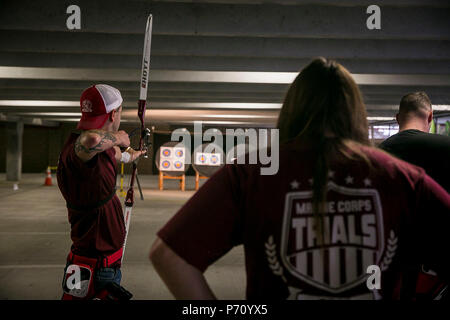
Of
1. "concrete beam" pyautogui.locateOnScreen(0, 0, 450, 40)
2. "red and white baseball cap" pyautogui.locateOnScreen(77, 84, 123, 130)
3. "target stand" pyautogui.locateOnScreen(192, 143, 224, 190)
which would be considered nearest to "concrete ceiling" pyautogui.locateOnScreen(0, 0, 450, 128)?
"concrete beam" pyautogui.locateOnScreen(0, 0, 450, 40)

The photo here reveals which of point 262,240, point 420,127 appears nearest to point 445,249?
point 262,240

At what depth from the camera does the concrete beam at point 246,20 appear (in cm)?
443

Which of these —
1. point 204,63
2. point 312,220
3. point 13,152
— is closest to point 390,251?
point 312,220

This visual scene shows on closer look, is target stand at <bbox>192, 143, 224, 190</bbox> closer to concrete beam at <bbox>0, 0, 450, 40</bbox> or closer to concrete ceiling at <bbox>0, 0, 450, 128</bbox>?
concrete ceiling at <bbox>0, 0, 450, 128</bbox>

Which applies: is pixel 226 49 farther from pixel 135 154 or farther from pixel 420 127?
pixel 420 127

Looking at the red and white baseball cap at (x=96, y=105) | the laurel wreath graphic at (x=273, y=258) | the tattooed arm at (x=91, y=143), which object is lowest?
the laurel wreath graphic at (x=273, y=258)

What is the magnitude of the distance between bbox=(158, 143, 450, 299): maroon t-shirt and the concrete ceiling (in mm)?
3462

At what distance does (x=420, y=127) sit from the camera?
249 centimetres

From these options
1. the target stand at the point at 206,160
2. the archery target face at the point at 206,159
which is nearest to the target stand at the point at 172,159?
the target stand at the point at 206,160

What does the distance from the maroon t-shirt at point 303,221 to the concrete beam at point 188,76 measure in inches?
225

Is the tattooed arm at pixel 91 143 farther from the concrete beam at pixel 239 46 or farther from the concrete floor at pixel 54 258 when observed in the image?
the concrete beam at pixel 239 46

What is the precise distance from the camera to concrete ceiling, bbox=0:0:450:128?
444 centimetres

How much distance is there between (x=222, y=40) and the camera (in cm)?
547

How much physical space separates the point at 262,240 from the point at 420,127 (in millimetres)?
2003
